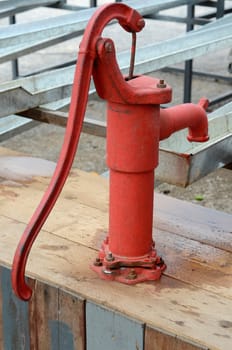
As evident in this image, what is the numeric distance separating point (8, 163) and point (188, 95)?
151 inches

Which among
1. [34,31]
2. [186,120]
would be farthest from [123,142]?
[34,31]

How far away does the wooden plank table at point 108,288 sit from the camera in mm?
1626

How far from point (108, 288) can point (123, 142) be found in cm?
36

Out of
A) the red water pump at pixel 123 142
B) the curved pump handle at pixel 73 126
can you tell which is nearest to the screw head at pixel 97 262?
the red water pump at pixel 123 142

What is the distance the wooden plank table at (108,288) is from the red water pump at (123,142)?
75 millimetres

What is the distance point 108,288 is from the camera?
175cm

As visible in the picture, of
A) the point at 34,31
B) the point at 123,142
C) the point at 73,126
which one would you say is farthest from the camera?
the point at 34,31

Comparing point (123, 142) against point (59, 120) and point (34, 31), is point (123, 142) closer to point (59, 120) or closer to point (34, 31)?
point (59, 120)

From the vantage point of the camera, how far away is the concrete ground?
4.99 metres

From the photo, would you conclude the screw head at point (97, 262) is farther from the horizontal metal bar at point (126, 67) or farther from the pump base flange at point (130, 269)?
the horizontal metal bar at point (126, 67)

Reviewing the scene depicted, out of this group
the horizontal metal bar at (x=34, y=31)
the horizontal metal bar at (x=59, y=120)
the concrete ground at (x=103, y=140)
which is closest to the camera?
the horizontal metal bar at (x=59, y=120)

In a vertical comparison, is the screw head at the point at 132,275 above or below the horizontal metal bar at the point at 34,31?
below

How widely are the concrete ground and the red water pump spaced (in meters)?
1.05

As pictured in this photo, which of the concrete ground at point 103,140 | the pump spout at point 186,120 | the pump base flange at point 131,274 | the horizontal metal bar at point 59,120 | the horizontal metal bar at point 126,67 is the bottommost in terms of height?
the concrete ground at point 103,140
